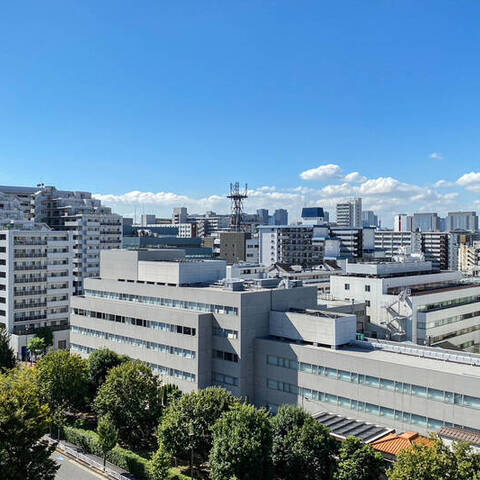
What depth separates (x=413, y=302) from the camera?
243 feet

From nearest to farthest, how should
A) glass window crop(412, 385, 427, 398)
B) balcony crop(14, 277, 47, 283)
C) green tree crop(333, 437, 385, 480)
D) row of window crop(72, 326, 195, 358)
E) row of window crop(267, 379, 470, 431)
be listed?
green tree crop(333, 437, 385, 480) → row of window crop(267, 379, 470, 431) → glass window crop(412, 385, 427, 398) → row of window crop(72, 326, 195, 358) → balcony crop(14, 277, 47, 283)

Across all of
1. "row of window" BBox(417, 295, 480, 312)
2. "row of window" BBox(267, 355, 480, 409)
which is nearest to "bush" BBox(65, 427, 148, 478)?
"row of window" BBox(267, 355, 480, 409)

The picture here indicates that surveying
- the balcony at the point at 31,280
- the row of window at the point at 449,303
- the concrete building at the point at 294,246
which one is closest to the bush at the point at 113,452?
the row of window at the point at 449,303

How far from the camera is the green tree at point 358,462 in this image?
36375mm

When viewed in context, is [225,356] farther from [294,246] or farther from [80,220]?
[294,246]

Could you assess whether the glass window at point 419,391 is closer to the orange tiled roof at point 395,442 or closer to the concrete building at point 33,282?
the orange tiled roof at point 395,442

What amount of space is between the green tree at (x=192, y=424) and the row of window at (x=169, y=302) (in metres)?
12.6

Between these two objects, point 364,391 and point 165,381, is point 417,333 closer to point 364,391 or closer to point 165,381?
point 364,391

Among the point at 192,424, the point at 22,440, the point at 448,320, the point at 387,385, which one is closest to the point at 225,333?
the point at 192,424

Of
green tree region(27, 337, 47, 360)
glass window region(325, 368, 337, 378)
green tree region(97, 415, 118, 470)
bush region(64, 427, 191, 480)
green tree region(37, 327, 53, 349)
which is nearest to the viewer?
bush region(64, 427, 191, 480)

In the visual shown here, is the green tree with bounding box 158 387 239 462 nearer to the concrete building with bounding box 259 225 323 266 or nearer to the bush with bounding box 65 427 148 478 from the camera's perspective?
the bush with bounding box 65 427 148 478

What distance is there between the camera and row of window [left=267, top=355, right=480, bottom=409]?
137ft

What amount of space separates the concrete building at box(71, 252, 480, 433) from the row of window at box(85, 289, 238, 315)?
0.40ft

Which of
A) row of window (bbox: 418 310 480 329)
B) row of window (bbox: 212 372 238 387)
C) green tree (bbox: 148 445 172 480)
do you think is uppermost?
row of window (bbox: 418 310 480 329)
